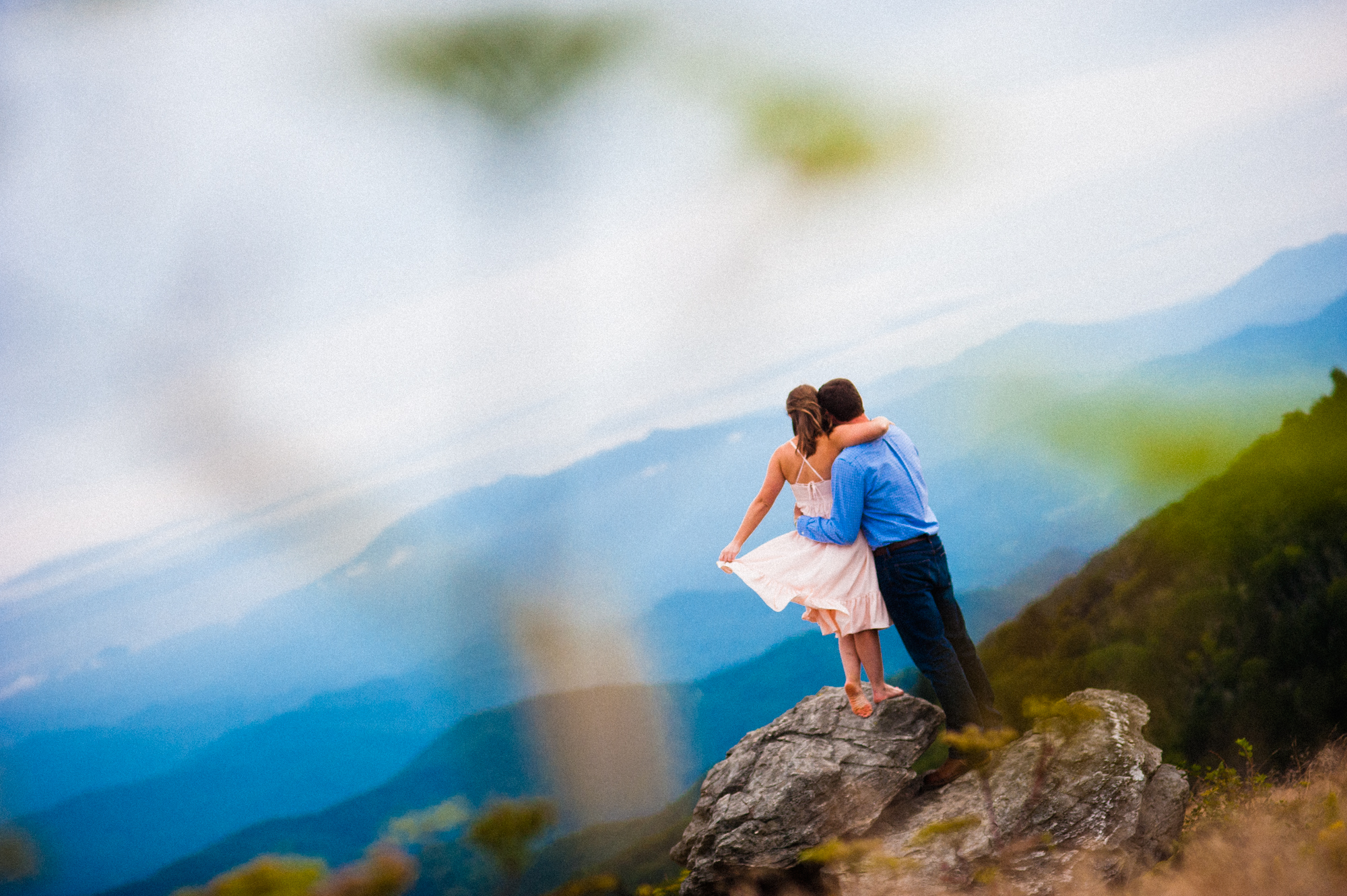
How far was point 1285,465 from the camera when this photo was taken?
20.3 metres

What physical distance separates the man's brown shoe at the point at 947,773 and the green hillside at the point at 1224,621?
315 cm

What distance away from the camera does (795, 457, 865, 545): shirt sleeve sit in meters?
5.60

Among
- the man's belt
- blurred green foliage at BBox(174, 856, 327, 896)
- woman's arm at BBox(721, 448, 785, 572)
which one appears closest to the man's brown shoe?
the man's belt

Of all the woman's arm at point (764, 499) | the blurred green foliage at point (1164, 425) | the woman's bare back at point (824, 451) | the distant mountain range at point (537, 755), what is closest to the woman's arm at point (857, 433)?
the woman's bare back at point (824, 451)

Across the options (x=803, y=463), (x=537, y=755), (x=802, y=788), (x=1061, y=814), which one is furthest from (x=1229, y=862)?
(x=537, y=755)

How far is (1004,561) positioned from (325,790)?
140 feet

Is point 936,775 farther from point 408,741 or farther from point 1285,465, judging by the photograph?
point 408,741

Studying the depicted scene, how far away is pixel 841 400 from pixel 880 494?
82cm

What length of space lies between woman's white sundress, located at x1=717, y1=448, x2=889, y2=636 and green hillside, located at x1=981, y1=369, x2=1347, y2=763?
14.8 feet

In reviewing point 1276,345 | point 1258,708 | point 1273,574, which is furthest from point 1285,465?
point 1276,345

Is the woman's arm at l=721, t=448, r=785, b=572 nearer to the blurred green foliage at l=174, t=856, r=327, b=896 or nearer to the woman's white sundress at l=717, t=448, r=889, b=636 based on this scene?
the woman's white sundress at l=717, t=448, r=889, b=636

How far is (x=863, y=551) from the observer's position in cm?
593

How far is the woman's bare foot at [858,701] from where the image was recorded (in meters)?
6.36

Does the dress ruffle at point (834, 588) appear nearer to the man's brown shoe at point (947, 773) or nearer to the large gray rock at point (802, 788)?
the large gray rock at point (802, 788)
